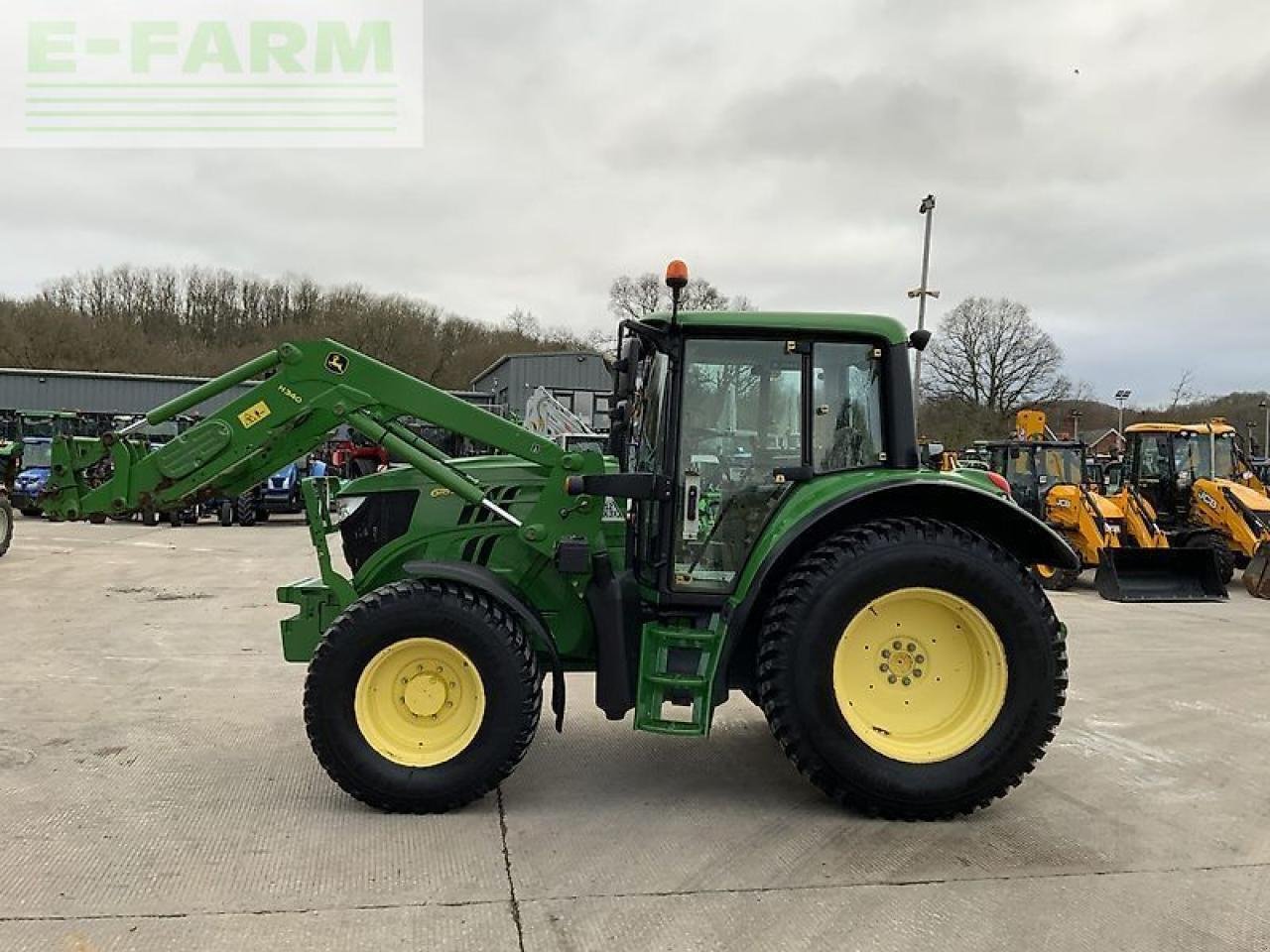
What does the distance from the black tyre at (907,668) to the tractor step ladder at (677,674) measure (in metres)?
0.23

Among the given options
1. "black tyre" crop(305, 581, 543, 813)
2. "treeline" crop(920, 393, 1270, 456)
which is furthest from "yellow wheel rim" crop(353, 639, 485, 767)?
"treeline" crop(920, 393, 1270, 456)

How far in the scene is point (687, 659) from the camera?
4.20 m

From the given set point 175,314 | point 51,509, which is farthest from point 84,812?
point 175,314

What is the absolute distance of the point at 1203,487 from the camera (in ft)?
43.2

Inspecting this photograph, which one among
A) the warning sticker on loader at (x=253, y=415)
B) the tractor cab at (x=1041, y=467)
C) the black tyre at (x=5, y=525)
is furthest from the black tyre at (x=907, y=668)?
the black tyre at (x=5, y=525)

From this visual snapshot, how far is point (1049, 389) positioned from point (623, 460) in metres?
54.6

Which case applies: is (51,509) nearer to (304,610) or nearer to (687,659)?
(304,610)

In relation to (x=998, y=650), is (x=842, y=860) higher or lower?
lower

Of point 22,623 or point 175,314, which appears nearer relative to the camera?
point 22,623

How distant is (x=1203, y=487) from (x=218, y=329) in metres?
60.5

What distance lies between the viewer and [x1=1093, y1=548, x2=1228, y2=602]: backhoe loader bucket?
1080 centimetres

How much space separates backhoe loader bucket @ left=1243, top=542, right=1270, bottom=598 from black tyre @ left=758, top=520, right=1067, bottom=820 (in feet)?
31.4

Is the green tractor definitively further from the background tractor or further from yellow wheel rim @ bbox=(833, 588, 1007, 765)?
the background tractor

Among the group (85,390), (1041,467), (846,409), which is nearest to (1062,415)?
(1041,467)
